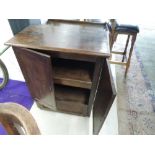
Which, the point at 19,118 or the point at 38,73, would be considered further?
the point at 38,73

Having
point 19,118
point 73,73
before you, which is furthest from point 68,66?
point 19,118

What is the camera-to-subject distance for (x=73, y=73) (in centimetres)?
134

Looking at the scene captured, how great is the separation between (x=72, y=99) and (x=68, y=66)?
12.9 inches

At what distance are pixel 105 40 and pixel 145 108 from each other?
40.5 inches

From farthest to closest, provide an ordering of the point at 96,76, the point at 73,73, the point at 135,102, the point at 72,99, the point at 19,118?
the point at 135,102
the point at 72,99
the point at 73,73
the point at 96,76
the point at 19,118

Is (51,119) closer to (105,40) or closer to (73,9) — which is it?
(105,40)

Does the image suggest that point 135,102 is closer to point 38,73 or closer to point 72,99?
point 72,99

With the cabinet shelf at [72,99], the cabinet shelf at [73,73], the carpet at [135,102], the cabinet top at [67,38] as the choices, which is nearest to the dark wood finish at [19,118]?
the cabinet top at [67,38]

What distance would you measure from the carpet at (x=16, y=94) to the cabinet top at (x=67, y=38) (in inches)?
32.3

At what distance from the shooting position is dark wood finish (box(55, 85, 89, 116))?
1.50 meters

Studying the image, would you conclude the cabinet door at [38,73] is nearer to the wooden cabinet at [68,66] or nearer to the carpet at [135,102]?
the wooden cabinet at [68,66]

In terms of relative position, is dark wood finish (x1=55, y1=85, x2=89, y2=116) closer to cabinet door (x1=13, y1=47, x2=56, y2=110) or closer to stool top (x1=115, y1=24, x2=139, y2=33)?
cabinet door (x1=13, y1=47, x2=56, y2=110)
